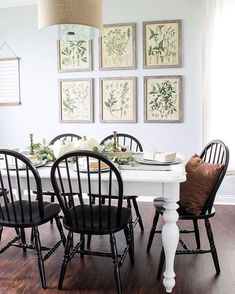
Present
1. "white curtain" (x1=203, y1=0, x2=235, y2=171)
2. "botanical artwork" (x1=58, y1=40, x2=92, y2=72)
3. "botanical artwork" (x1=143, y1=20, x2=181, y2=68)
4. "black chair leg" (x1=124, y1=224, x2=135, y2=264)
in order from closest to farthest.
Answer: "black chair leg" (x1=124, y1=224, x2=135, y2=264)
"white curtain" (x1=203, y1=0, x2=235, y2=171)
"botanical artwork" (x1=143, y1=20, x2=181, y2=68)
"botanical artwork" (x1=58, y1=40, x2=92, y2=72)

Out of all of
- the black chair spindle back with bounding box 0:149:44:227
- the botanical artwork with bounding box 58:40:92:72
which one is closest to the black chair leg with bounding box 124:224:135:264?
the black chair spindle back with bounding box 0:149:44:227

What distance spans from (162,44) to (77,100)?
1267 mm

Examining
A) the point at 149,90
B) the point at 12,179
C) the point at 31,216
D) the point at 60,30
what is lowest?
the point at 31,216

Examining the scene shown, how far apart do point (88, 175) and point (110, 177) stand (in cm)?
14

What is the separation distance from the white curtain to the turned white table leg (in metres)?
2.06

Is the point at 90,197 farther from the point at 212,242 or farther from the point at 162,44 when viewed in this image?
the point at 162,44

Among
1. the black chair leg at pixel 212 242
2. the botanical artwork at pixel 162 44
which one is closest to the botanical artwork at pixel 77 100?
the botanical artwork at pixel 162 44

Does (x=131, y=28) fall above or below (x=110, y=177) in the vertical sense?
above

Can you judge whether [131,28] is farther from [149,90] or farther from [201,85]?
[201,85]

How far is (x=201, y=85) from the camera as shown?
3955 mm

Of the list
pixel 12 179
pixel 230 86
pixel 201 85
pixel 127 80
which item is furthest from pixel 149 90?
pixel 12 179

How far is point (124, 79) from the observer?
4121 millimetres

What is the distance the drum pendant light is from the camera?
2213 millimetres

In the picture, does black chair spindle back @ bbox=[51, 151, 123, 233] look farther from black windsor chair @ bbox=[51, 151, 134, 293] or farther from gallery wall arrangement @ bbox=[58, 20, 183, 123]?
gallery wall arrangement @ bbox=[58, 20, 183, 123]
